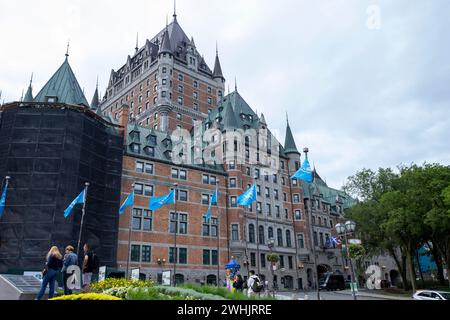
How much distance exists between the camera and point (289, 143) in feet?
214

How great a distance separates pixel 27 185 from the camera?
36.8 meters

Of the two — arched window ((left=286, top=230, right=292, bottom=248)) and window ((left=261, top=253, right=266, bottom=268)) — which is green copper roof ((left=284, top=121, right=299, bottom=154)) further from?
window ((left=261, top=253, right=266, bottom=268))

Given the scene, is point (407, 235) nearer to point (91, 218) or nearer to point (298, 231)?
point (298, 231)

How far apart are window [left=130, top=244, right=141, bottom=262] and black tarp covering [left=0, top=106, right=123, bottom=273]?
9.47 ft

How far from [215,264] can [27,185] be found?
24266 millimetres

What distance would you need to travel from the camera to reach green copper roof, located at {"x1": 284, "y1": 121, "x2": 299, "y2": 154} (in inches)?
2519

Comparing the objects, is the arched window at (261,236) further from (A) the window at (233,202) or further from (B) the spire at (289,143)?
(B) the spire at (289,143)

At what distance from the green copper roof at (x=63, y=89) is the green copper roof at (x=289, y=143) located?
33512mm

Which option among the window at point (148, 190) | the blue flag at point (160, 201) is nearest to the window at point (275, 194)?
the window at point (148, 190)

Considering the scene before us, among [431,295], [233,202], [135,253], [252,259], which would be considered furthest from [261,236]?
[431,295]

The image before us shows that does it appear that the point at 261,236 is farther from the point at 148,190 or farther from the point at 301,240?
the point at 148,190

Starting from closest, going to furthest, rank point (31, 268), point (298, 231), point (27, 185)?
point (31, 268)
point (27, 185)
point (298, 231)
